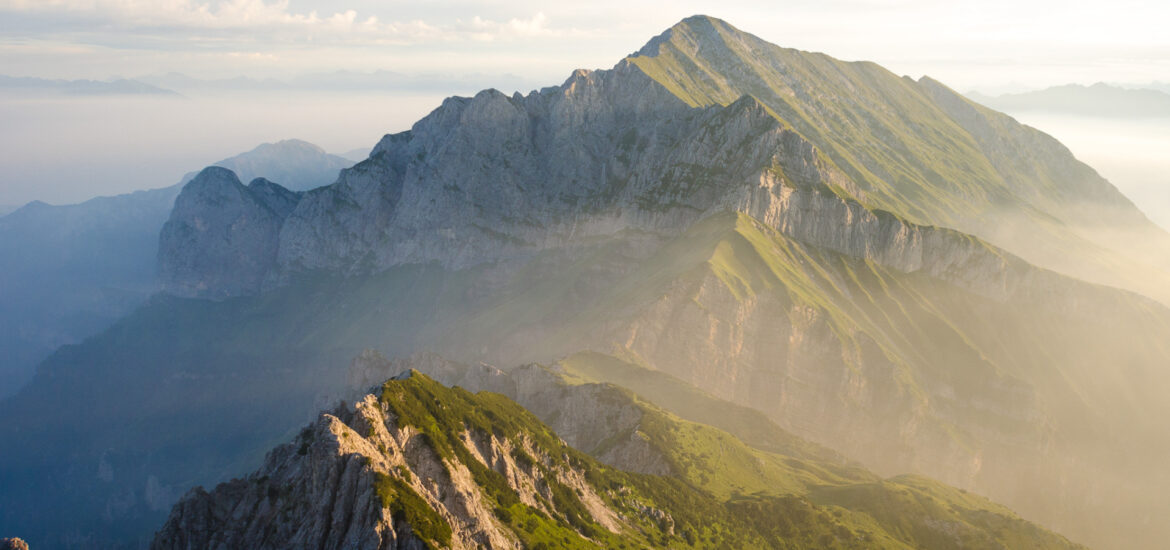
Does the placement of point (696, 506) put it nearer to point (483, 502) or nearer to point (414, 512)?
point (483, 502)

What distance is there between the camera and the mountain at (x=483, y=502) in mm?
76750

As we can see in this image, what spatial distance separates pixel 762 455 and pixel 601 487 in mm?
66058

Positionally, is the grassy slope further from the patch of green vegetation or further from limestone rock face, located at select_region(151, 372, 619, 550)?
the patch of green vegetation

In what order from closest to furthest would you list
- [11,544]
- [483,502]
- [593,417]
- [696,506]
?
[11,544] → [483,502] → [696,506] → [593,417]

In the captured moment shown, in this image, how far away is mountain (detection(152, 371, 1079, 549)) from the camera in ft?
252

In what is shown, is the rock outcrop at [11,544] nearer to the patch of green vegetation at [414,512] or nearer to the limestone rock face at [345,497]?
the limestone rock face at [345,497]

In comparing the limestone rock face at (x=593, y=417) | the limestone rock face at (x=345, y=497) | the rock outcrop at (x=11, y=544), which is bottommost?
the limestone rock face at (x=593, y=417)

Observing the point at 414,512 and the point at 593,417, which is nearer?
the point at 414,512

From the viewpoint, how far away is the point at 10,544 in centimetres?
7531

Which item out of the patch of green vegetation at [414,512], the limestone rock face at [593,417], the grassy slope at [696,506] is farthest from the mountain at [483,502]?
the limestone rock face at [593,417]

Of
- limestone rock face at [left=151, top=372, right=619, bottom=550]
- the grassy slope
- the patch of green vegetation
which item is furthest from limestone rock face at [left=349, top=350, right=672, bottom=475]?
the patch of green vegetation

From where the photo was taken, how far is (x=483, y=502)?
92.2 m

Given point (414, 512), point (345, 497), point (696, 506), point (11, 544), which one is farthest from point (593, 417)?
point (11, 544)

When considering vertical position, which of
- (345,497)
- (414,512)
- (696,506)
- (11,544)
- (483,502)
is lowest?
(696,506)
